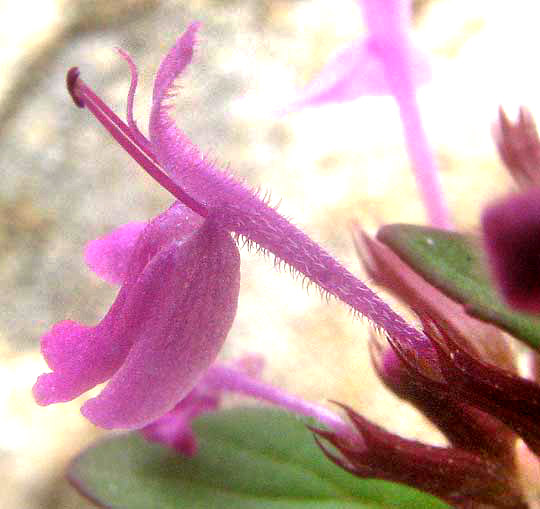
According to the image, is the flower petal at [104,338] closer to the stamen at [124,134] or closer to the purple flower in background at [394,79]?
the stamen at [124,134]

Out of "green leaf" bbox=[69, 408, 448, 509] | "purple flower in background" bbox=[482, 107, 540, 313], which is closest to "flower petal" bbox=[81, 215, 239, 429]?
"purple flower in background" bbox=[482, 107, 540, 313]

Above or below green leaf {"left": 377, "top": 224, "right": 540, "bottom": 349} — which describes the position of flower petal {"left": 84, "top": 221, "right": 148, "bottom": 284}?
above

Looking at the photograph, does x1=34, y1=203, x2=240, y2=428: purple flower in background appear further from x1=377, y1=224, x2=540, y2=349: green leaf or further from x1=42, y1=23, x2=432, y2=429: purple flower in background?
x1=377, y1=224, x2=540, y2=349: green leaf

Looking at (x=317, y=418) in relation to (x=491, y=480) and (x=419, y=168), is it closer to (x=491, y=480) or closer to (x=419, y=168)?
(x=491, y=480)

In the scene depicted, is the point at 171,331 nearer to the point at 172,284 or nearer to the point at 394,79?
the point at 172,284

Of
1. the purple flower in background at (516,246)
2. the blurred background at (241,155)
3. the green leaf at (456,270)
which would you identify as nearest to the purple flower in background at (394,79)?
the green leaf at (456,270)

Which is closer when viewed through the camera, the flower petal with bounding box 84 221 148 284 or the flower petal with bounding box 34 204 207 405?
the flower petal with bounding box 34 204 207 405
